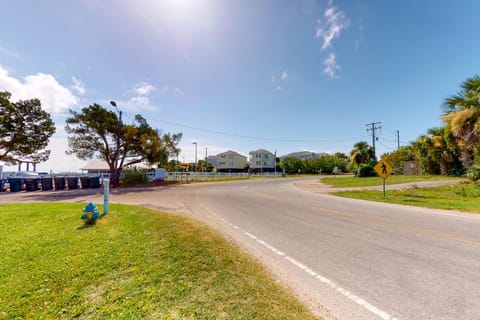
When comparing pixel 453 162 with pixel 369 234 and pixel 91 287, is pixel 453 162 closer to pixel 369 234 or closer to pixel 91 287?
pixel 369 234

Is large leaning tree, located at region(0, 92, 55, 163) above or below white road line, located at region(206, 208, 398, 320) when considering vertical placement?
above

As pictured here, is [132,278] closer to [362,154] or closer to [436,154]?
[436,154]

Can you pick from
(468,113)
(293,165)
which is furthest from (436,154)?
(293,165)

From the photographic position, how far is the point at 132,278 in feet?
9.37

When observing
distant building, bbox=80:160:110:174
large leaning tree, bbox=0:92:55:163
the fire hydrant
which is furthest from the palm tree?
distant building, bbox=80:160:110:174

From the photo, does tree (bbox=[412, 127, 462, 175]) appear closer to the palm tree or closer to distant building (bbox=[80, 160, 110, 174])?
the palm tree

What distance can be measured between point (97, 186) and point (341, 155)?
295ft

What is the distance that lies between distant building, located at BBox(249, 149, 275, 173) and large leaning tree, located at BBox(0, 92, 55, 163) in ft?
189

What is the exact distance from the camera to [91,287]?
8.70 feet

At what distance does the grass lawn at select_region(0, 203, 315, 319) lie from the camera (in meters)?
2.18

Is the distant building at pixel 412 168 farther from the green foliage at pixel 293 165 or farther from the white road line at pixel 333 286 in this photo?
the white road line at pixel 333 286

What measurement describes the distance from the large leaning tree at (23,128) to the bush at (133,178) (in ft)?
31.1

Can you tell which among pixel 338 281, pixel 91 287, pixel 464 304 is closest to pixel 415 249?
pixel 464 304

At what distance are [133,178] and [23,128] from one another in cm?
1153
